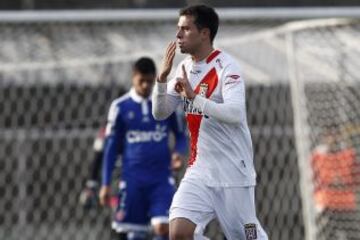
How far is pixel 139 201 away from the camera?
9.22 m

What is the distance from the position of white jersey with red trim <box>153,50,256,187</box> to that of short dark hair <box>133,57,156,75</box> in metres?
2.35

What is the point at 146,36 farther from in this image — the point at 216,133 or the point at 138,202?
the point at 216,133

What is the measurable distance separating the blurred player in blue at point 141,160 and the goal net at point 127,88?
780 millimetres

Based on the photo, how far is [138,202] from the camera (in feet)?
30.2

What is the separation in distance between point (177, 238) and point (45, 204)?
527cm

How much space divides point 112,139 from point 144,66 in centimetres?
72

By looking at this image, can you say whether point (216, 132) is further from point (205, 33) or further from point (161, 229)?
point (161, 229)

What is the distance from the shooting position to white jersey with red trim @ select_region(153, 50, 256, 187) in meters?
6.37

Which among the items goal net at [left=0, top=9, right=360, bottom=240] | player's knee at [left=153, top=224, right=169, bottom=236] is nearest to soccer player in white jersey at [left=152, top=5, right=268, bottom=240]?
player's knee at [left=153, top=224, right=169, bottom=236]

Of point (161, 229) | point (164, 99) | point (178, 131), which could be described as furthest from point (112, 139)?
point (164, 99)

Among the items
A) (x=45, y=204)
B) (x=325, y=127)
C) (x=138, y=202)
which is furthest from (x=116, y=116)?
(x=45, y=204)

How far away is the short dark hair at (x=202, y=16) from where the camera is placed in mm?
6504

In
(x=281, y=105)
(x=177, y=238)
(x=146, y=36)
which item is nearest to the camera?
(x=177, y=238)

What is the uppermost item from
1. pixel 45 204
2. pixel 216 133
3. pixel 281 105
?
pixel 216 133
